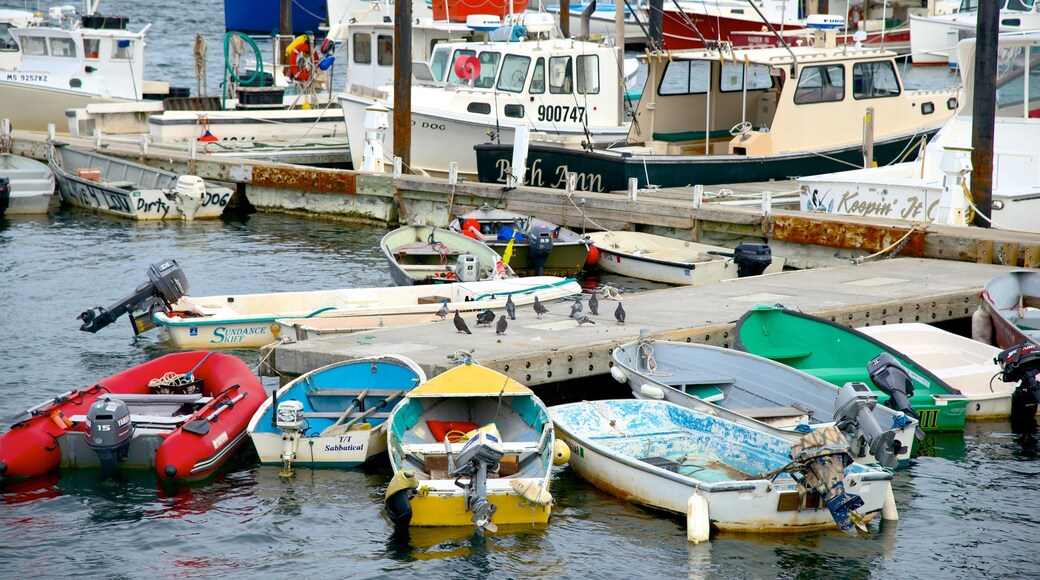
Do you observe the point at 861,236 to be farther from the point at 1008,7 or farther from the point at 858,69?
the point at 1008,7

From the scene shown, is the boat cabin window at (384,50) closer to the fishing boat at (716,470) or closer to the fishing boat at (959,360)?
the fishing boat at (959,360)

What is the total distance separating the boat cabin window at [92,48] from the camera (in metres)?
29.6

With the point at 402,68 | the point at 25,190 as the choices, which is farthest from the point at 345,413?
the point at 25,190

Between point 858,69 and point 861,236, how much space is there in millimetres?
6123

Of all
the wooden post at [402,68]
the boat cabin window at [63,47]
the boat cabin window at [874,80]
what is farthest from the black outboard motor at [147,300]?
the boat cabin window at [63,47]

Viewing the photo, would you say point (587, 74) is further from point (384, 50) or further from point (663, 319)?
point (663, 319)

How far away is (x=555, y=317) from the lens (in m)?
12.6

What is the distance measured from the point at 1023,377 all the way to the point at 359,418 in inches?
232

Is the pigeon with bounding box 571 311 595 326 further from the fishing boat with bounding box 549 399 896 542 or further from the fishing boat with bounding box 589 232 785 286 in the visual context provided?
the fishing boat with bounding box 589 232 785 286

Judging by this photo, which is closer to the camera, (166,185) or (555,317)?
(555,317)

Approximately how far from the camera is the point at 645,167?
20047 millimetres

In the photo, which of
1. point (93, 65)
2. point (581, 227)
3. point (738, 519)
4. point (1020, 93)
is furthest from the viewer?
point (93, 65)

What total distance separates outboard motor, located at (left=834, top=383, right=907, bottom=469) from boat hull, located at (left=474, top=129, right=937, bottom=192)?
419 inches

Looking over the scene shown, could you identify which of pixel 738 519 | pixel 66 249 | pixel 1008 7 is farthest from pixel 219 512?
pixel 1008 7
